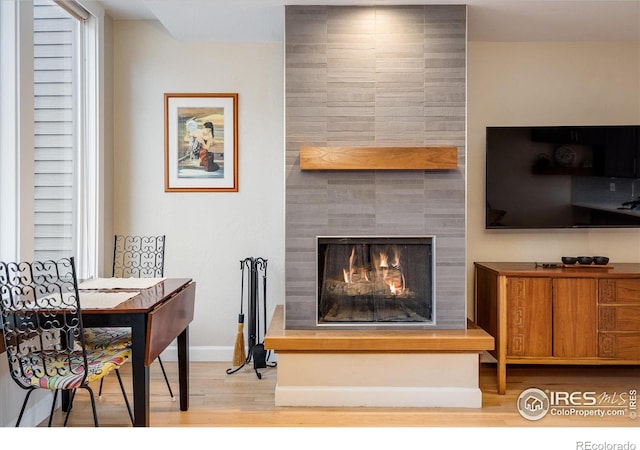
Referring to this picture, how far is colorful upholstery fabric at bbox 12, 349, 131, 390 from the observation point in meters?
2.22

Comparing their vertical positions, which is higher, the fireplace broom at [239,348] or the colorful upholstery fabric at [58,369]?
the colorful upholstery fabric at [58,369]

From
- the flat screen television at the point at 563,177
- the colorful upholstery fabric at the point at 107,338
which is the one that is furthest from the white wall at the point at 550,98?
the colorful upholstery fabric at the point at 107,338

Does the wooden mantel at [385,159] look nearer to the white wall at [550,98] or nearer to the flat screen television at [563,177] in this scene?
the flat screen television at [563,177]

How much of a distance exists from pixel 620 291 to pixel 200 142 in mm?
2933

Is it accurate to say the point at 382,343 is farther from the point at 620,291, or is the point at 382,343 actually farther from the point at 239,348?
the point at 620,291

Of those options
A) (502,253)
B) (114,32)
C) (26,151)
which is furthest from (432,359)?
(114,32)

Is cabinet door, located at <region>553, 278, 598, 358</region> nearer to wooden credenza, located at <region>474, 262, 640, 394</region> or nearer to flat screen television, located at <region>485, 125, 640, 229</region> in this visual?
wooden credenza, located at <region>474, 262, 640, 394</region>

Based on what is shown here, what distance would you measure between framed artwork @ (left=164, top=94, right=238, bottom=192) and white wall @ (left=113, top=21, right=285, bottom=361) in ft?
0.18

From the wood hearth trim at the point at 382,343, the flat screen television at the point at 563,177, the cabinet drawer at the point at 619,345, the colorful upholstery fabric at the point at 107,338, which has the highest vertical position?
the flat screen television at the point at 563,177

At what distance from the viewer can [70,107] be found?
347cm

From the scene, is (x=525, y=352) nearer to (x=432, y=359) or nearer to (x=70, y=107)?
(x=432, y=359)

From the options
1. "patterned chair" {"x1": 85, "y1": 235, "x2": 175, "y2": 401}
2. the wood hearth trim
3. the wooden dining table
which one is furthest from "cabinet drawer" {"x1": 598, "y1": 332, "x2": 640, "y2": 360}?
"patterned chair" {"x1": 85, "y1": 235, "x2": 175, "y2": 401}

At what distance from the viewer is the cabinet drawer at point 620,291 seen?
11.0ft

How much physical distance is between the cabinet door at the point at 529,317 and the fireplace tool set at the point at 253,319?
1618mm
